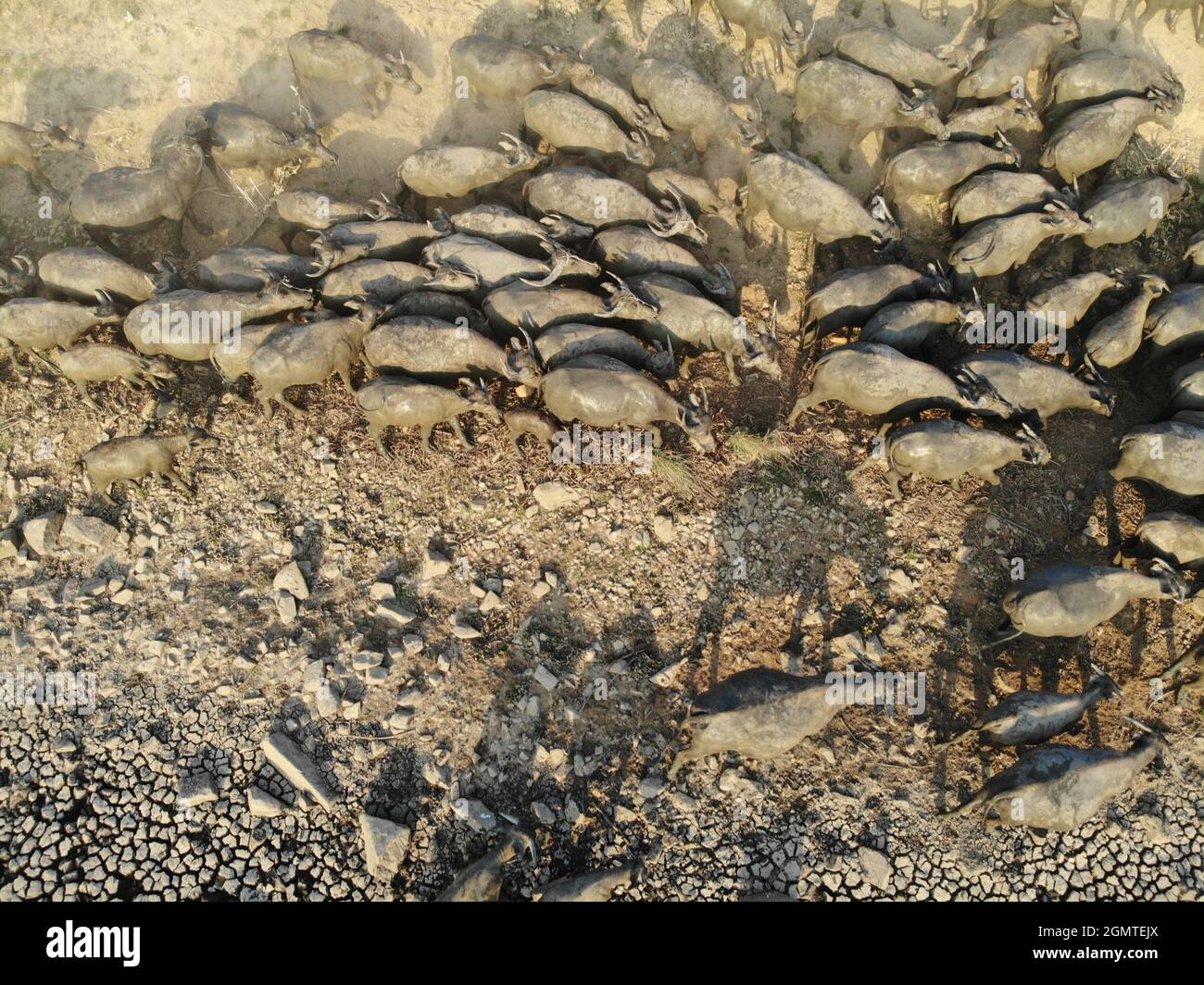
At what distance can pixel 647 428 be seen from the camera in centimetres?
1153

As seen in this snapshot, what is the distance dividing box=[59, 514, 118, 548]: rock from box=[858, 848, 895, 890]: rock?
37.1ft

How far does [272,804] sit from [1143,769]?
38.3 ft

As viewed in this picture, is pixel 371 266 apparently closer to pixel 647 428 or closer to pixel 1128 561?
pixel 647 428

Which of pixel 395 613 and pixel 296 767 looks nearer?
pixel 296 767

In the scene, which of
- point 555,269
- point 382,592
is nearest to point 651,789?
point 382,592

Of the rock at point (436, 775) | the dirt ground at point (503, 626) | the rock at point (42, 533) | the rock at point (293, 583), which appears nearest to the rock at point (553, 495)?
the dirt ground at point (503, 626)

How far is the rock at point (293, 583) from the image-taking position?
10531 millimetres

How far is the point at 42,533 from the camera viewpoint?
10.7 m

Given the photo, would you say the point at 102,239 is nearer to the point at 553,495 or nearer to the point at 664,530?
the point at 553,495

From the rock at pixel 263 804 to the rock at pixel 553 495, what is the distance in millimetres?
5223

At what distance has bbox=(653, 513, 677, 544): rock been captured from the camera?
11.1m

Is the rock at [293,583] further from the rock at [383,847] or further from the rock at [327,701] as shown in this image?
the rock at [383,847]

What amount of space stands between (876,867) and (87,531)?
11.8 m
